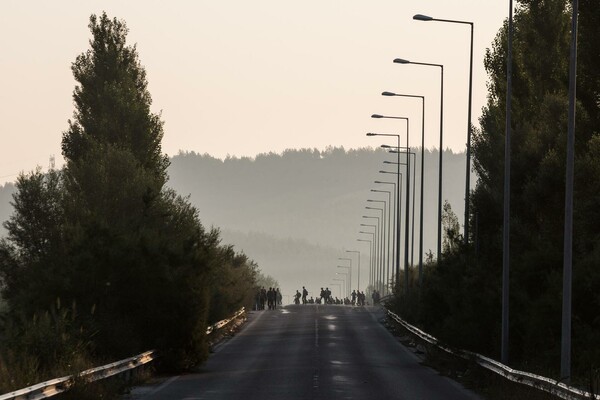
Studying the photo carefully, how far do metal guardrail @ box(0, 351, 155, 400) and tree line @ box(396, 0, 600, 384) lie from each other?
8.81 metres

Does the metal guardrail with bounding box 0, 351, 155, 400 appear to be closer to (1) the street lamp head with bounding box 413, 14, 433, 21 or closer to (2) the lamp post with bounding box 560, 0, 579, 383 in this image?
(2) the lamp post with bounding box 560, 0, 579, 383

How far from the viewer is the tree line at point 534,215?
33.8m

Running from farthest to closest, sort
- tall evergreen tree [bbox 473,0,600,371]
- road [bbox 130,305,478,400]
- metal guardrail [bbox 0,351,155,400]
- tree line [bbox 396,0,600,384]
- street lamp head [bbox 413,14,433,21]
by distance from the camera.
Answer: street lamp head [bbox 413,14,433,21], tall evergreen tree [bbox 473,0,600,371], tree line [bbox 396,0,600,384], road [bbox 130,305,478,400], metal guardrail [bbox 0,351,155,400]

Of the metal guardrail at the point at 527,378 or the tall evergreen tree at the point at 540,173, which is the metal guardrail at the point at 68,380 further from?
the tall evergreen tree at the point at 540,173

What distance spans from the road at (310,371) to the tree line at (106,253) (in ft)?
5.95

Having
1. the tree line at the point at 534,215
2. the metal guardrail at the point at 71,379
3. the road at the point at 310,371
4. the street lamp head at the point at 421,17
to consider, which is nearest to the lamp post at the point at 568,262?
the tree line at the point at 534,215

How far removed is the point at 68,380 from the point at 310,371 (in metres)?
13.2

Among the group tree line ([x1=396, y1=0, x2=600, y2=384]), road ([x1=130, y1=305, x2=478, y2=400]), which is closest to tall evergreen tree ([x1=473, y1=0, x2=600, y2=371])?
tree line ([x1=396, y1=0, x2=600, y2=384])

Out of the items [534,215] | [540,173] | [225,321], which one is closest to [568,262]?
[540,173]

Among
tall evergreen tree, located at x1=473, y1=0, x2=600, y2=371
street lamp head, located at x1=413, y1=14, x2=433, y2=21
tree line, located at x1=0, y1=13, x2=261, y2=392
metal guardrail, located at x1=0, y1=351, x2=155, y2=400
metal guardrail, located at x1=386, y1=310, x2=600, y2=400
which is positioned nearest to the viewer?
metal guardrail, located at x1=0, y1=351, x2=155, y2=400

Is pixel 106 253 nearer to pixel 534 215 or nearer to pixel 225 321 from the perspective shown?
pixel 534 215

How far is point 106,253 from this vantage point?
3894 centimetres

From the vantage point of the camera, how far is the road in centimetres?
3084

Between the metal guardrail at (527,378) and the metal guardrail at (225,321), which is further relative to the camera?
the metal guardrail at (225,321)
